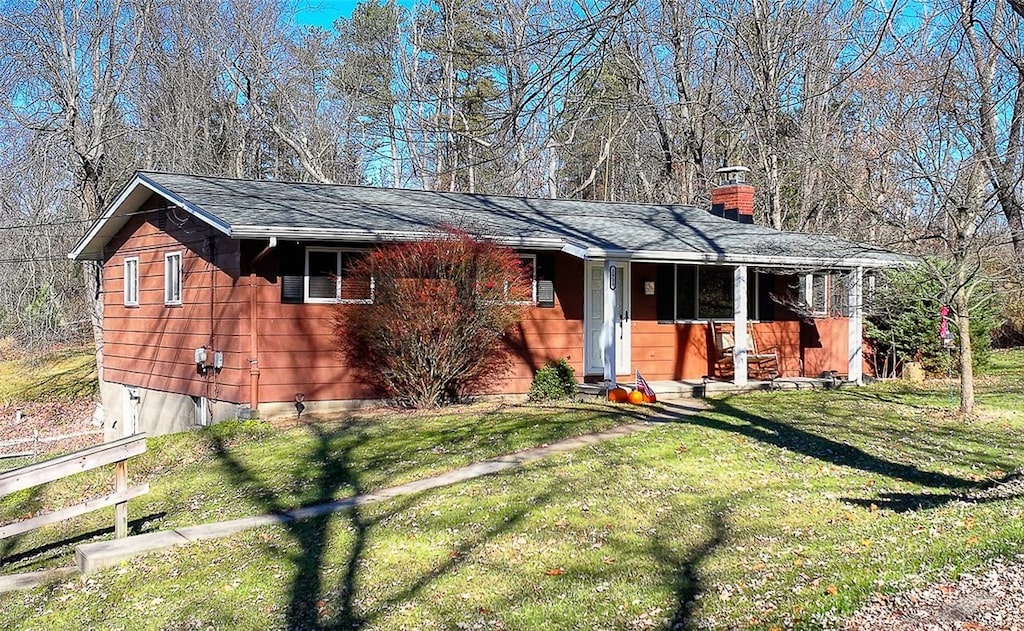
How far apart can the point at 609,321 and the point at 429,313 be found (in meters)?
3.11

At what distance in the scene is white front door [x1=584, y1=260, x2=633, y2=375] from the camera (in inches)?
601

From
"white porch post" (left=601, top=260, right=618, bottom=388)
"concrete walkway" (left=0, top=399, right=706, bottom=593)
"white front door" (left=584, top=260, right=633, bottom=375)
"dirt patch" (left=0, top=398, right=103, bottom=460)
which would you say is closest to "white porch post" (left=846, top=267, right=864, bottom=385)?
"white front door" (left=584, top=260, right=633, bottom=375)

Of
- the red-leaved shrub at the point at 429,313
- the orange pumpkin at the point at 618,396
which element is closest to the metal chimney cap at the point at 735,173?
the orange pumpkin at the point at 618,396

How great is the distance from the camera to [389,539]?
23.5 ft

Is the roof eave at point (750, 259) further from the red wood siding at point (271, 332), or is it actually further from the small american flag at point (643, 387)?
the small american flag at point (643, 387)

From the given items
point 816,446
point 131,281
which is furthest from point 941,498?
point 131,281

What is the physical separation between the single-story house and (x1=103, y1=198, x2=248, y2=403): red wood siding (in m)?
0.04

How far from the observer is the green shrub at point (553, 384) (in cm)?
1412

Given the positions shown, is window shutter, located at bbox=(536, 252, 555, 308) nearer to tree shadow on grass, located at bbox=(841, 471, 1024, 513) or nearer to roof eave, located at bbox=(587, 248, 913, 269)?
roof eave, located at bbox=(587, 248, 913, 269)

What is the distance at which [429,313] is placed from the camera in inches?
491

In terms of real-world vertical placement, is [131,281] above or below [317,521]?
above

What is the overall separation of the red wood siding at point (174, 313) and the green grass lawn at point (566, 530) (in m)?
2.34

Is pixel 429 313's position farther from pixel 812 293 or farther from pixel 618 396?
pixel 812 293

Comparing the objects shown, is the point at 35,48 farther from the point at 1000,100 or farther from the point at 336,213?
the point at 1000,100
